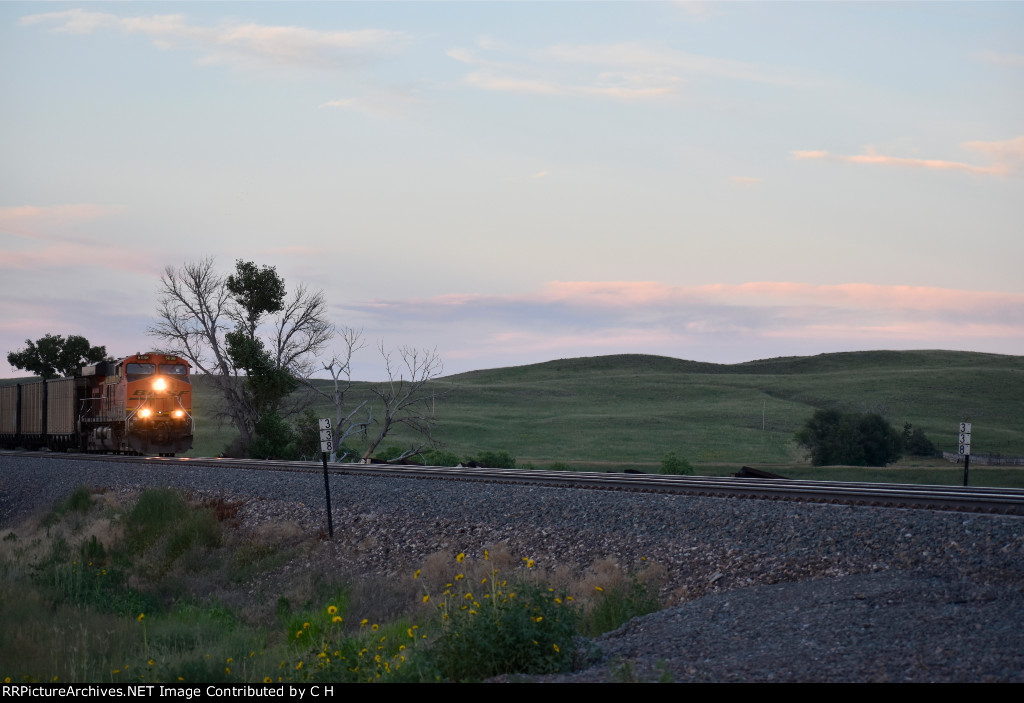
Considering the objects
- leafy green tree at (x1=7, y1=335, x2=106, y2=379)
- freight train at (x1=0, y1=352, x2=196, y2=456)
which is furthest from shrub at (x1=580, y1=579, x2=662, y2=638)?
leafy green tree at (x1=7, y1=335, x2=106, y2=379)

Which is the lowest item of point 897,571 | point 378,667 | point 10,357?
point 378,667

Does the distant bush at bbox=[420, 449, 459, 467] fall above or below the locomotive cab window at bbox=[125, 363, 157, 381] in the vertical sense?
below

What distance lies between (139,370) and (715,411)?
177 ft

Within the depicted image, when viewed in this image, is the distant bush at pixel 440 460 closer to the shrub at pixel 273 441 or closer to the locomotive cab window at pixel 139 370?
the shrub at pixel 273 441

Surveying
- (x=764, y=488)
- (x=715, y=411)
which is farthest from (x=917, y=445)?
(x=764, y=488)

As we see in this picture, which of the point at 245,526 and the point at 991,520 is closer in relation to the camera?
the point at 991,520

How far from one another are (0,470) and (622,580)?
88.8ft

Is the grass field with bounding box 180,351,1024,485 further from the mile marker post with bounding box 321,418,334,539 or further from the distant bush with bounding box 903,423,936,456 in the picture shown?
the mile marker post with bounding box 321,418,334,539

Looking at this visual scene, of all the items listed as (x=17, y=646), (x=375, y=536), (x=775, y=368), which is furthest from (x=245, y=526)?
(x=775, y=368)

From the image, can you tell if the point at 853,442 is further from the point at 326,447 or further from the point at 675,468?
the point at 326,447

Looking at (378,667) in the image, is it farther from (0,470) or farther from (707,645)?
(0,470)

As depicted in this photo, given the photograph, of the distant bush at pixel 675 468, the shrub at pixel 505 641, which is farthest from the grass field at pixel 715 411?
the shrub at pixel 505 641

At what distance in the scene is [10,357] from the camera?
81.1 metres

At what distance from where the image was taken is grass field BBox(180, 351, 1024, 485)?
4988cm
